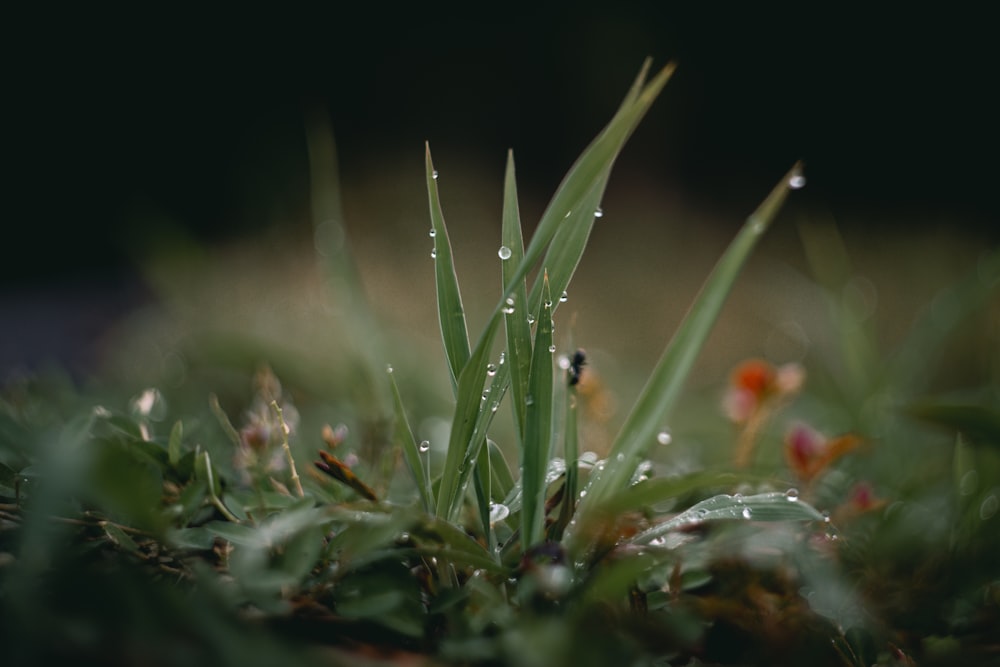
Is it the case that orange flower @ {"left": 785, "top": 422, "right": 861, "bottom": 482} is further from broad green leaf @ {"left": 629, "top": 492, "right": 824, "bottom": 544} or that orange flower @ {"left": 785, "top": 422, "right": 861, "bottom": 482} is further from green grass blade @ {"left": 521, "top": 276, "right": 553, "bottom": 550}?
green grass blade @ {"left": 521, "top": 276, "right": 553, "bottom": 550}

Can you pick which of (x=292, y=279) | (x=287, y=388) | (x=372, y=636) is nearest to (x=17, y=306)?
(x=292, y=279)

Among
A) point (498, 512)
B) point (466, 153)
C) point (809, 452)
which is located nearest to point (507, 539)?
point (498, 512)

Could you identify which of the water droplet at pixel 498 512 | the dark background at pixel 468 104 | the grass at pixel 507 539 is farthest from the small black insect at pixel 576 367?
the dark background at pixel 468 104

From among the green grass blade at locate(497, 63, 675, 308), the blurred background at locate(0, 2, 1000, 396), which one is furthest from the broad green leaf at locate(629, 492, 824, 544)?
the blurred background at locate(0, 2, 1000, 396)

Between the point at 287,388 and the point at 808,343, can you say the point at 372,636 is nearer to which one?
the point at 287,388

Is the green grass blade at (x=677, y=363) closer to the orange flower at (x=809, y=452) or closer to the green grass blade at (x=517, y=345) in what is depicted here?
the green grass blade at (x=517, y=345)
